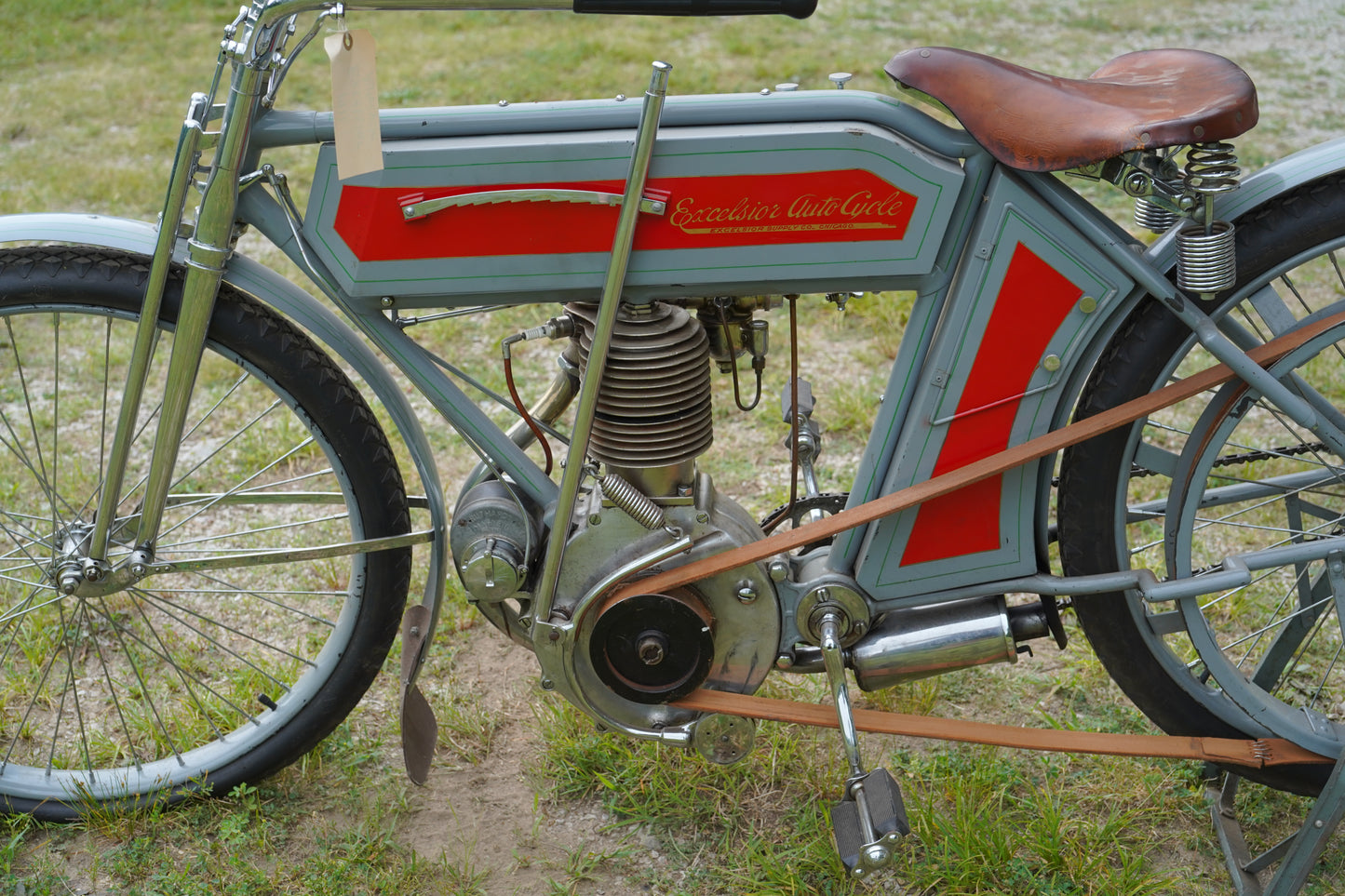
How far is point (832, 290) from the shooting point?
1.87m

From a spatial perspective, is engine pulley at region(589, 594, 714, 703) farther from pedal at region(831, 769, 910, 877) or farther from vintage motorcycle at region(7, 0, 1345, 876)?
pedal at region(831, 769, 910, 877)

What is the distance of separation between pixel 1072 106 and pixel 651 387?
0.79 m

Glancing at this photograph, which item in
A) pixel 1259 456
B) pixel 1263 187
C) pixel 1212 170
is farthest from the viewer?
pixel 1259 456

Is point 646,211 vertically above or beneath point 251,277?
beneath

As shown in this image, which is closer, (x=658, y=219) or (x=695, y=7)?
(x=695, y=7)

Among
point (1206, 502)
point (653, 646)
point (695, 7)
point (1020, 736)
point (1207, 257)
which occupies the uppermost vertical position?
point (695, 7)

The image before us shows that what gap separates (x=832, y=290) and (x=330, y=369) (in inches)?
35.6

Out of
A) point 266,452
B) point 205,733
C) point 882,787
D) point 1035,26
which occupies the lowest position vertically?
point 882,787

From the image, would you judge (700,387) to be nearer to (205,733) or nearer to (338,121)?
(338,121)

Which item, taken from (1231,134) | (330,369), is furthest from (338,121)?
A: (1231,134)

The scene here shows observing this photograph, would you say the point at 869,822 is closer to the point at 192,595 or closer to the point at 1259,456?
the point at 1259,456

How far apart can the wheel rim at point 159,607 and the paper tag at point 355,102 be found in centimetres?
52

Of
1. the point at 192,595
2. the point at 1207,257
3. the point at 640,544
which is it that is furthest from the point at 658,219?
the point at 192,595

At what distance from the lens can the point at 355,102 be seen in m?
1.66
